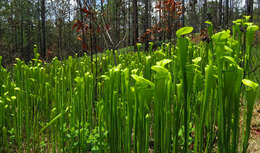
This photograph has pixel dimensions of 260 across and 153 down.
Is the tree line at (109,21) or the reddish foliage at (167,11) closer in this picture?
the tree line at (109,21)

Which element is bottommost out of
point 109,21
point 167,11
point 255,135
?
point 255,135

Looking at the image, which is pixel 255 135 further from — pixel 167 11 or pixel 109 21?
pixel 167 11

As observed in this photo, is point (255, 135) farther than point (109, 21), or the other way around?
point (109, 21)

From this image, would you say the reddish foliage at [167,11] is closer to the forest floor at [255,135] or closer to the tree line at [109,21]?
the tree line at [109,21]

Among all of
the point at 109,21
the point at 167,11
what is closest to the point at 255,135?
the point at 109,21

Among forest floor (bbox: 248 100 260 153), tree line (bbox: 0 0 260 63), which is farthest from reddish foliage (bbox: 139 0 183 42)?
forest floor (bbox: 248 100 260 153)

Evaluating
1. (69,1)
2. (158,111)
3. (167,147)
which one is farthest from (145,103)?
(69,1)

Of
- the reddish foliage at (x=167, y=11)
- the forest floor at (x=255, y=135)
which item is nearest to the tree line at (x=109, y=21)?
the reddish foliage at (x=167, y=11)

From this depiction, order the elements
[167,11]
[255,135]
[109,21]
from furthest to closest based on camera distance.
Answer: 1. [167,11]
2. [109,21]
3. [255,135]

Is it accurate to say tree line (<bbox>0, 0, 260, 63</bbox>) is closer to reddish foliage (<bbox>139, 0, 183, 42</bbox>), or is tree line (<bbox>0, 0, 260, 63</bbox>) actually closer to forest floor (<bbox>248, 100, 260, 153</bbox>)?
reddish foliage (<bbox>139, 0, 183, 42</bbox>)

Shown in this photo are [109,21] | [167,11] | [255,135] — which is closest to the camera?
[255,135]

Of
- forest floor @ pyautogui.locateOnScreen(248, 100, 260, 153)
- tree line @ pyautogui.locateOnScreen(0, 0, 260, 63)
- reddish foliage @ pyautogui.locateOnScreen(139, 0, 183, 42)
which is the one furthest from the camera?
reddish foliage @ pyautogui.locateOnScreen(139, 0, 183, 42)

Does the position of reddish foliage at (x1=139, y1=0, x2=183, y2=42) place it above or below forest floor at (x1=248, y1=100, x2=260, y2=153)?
above

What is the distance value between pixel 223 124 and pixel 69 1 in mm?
3406
